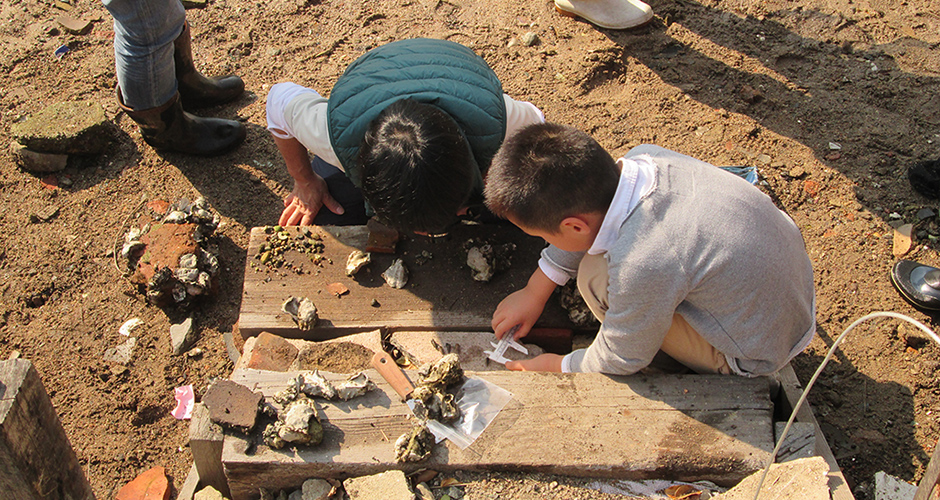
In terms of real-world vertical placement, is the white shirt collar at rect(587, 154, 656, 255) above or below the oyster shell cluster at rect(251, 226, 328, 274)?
above

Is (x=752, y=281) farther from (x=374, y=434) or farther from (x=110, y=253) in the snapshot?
(x=110, y=253)

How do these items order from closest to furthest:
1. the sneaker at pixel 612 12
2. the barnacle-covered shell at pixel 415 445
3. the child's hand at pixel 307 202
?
1. the barnacle-covered shell at pixel 415 445
2. the child's hand at pixel 307 202
3. the sneaker at pixel 612 12

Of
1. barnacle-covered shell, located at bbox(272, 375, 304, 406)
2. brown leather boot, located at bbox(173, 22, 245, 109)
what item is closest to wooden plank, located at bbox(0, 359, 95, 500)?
barnacle-covered shell, located at bbox(272, 375, 304, 406)

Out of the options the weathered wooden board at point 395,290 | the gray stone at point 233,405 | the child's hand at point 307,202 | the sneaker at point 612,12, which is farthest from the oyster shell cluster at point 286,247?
the sneaker at point 612,12

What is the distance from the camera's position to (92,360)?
294 centimetres

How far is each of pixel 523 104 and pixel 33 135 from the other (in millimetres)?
2750

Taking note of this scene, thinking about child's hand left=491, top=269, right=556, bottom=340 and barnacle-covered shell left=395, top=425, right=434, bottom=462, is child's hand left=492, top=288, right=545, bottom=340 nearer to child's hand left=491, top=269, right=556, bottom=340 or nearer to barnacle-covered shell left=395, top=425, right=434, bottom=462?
child's hand left=491, top=269, right=556, bottom=340

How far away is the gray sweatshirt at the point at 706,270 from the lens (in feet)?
5.98

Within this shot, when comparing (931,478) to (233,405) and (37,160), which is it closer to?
(233,405)

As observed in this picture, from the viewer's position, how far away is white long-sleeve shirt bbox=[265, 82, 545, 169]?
2625mm

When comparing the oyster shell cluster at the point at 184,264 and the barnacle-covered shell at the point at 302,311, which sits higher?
the barnacle-covered shell at the point at 302,311

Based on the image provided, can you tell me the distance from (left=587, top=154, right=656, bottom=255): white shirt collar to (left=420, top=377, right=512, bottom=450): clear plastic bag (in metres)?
0.61

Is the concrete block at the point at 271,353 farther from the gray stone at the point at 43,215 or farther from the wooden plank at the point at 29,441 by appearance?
the gray stone at the point at 43,215

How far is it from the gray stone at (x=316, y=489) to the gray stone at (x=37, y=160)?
2743mm
